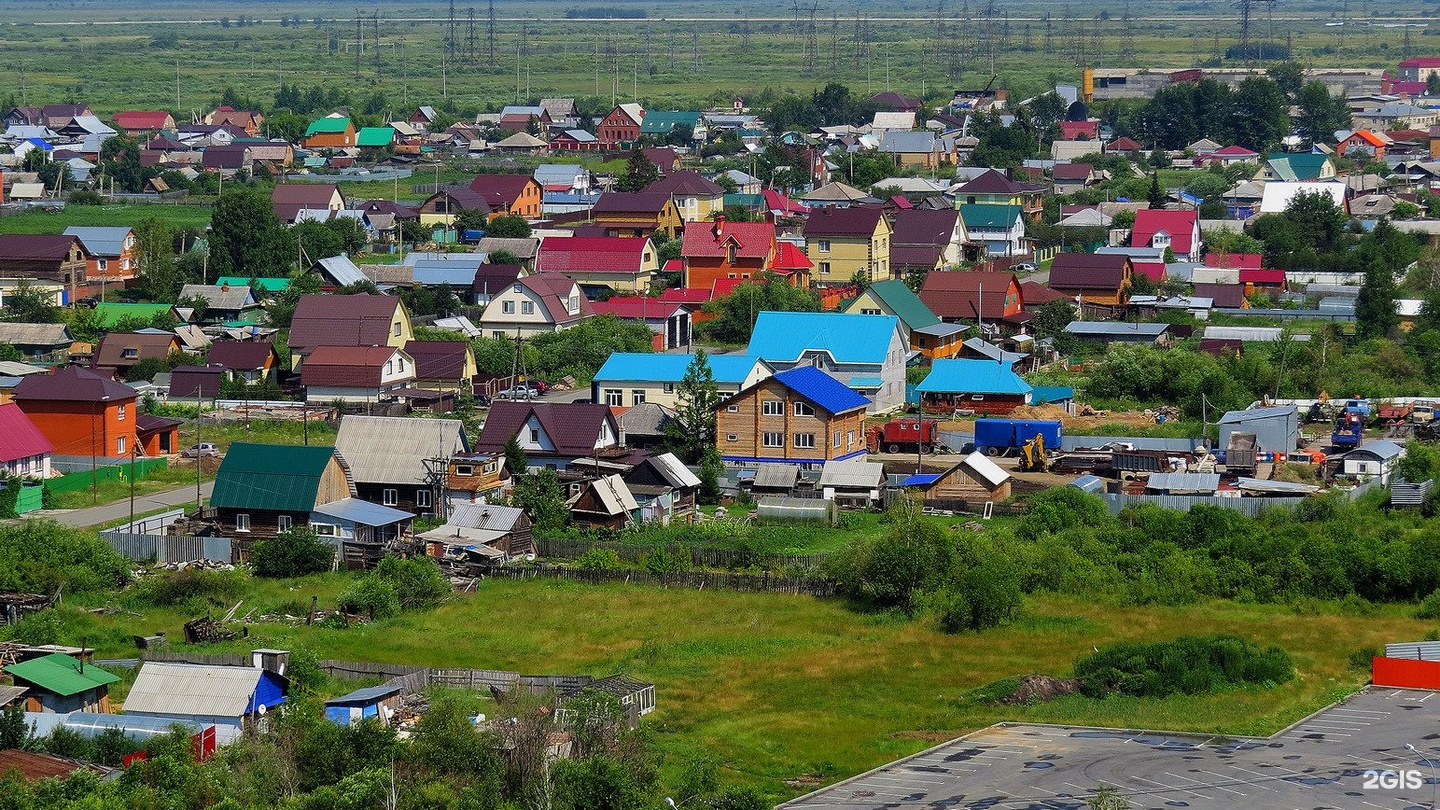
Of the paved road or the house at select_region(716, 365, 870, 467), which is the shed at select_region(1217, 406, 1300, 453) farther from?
the paved road

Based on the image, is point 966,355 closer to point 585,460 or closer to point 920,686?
point 585,460

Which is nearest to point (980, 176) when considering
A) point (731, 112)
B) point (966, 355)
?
point (966, 355)

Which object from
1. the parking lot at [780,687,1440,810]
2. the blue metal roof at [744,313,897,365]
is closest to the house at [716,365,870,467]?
the blue metal roof at [744,313,897,365]

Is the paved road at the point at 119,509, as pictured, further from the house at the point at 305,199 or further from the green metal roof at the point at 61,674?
the house at the point at 305,199

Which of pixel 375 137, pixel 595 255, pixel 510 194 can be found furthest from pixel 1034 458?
pixel 375 137

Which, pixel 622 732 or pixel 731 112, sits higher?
pixel 731 112

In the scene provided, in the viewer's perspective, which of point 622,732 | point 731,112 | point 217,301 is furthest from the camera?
point 731,112
